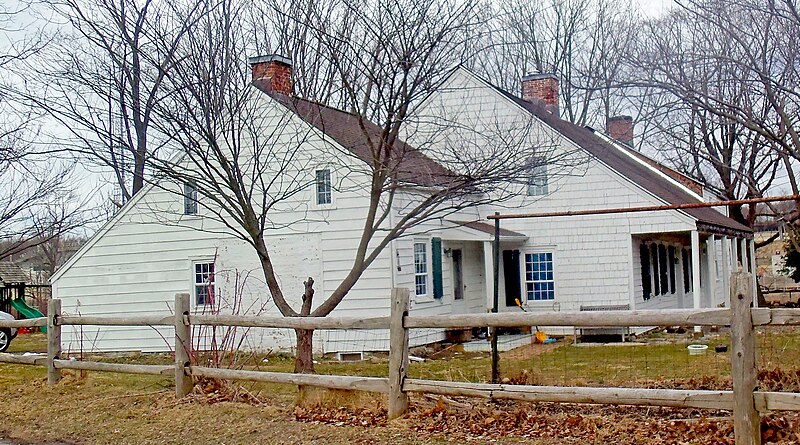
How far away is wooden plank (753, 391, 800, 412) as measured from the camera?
6.47 metres

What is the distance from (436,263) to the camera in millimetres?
19406

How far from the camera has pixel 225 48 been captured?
36.5 feet

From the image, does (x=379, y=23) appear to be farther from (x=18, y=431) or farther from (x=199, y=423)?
(x=18, y=431)

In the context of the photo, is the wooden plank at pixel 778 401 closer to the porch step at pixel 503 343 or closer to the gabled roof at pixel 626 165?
the porch step at pixel 503 343

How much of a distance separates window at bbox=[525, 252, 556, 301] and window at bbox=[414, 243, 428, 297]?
12.6 feet

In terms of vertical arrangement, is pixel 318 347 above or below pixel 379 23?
below

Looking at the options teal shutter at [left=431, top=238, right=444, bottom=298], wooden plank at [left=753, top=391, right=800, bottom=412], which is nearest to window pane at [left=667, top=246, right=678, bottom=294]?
teal shutter at [left=431, top=238, right=444, bottom=298]

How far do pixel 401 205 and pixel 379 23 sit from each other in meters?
8.38

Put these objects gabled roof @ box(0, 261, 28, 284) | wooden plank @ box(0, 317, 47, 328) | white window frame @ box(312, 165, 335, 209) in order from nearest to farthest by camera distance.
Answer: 1. wooden plank @ box(0, 317, 47, 328)
2. white window frame @ box(312, 165, 335, 209)
3. gabled roof @ box(0, 261, 28, 284)

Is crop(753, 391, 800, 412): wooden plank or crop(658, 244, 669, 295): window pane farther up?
crop(658, 244, 669, 295): window pane

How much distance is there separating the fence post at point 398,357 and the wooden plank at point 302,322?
143 mm

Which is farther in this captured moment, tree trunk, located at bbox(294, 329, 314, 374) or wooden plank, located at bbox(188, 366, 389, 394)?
tree trunk, located at bbox(294, 329, 314, 374)

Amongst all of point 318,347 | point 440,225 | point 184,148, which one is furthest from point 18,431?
point 440,225

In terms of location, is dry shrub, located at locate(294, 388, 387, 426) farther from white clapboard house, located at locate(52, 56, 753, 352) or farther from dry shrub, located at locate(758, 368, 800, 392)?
white clapboard house, located at locate(52, 56, 753, 352)
